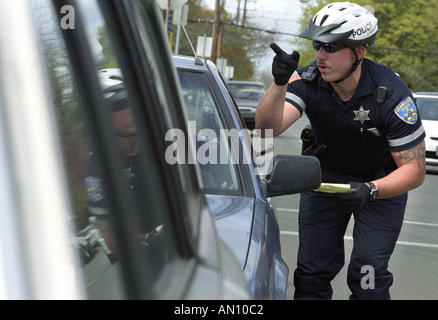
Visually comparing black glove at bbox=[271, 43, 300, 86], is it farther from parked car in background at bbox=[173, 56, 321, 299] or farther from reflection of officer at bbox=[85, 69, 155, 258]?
reflection of officer at bbox=[85, 69, 155, 258]

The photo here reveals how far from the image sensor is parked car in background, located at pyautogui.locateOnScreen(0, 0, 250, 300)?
0.77m

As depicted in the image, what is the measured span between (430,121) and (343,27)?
1262cm

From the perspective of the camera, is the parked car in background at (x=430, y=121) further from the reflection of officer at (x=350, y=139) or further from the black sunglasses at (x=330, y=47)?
the black sunglasses at (x=330, y=47)

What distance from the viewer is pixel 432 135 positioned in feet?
49.6

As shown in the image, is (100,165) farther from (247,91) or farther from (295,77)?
(247,91)

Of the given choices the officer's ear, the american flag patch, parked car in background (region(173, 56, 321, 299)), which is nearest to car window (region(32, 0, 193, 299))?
parked car in background (region(173, 56, 321, 299))

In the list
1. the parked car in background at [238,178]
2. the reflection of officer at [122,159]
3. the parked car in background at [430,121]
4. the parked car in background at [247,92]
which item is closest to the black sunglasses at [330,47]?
the parked car in background at [238,178]

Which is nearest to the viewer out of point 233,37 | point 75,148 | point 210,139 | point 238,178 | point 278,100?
point 75,148

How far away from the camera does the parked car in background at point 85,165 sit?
77 cm

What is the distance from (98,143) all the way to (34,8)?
0.20 metres

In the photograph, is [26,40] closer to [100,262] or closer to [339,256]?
[100,262]

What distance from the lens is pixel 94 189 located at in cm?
105

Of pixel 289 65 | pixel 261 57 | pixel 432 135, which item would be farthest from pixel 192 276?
pixel 261 57

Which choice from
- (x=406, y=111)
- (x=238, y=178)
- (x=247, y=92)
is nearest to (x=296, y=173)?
(x=238, y=178)
